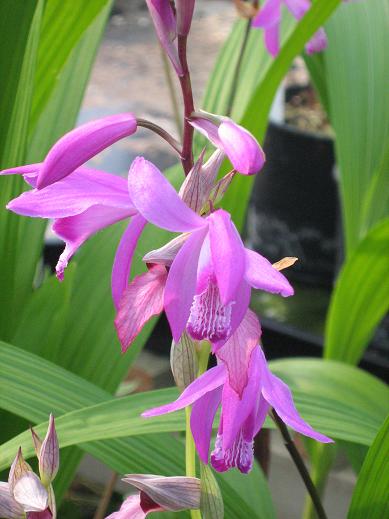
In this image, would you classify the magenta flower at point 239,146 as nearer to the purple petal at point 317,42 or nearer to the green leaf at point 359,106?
the purple petal at point 317,42

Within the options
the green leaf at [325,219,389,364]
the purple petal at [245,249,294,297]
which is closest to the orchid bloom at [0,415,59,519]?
the purple petal at [245,249,294,297]

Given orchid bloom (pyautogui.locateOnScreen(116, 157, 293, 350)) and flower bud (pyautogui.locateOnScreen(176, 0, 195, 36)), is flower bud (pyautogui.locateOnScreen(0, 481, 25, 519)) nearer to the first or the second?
orchid bloom (pyautogui.locateOnScreen(116, 157, 293, 350))

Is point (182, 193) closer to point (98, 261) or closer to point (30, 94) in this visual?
point (30, 94)

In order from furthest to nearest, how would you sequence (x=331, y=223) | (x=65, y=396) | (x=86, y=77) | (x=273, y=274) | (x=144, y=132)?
(x=144, y=132)
(x=331, y=223)
(x=86, y=77)
(x=65, y=396)
(x=273, y=274)

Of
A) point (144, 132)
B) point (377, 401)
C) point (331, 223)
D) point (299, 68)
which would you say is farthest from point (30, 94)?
point (299, 68)

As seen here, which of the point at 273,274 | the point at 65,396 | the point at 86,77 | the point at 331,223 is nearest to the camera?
the point at 273,274
